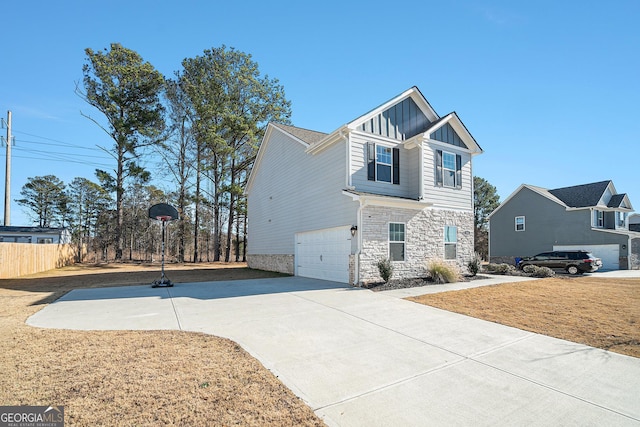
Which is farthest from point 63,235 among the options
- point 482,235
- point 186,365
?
point 482,235

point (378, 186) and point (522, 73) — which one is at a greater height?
point (522, 73)

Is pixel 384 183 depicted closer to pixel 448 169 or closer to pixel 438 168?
pixel 438 168

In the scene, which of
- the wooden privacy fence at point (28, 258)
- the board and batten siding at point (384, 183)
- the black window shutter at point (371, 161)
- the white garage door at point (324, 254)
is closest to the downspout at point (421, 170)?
the board and batten siding at point (384, 183)

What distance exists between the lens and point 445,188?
1416cm

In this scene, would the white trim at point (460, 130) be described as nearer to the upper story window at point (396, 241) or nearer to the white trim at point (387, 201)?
the white trim at point (387, 201)

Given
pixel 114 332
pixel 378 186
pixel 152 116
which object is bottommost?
pixel 114 332

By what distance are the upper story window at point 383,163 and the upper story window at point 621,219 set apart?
23.9 meters

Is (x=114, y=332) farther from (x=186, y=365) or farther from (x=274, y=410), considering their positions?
(x=274, y=410)

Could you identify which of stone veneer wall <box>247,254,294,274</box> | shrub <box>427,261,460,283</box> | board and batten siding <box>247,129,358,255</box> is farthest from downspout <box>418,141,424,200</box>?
stone veneer wall <box>247,254,294,274</box>

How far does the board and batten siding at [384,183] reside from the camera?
482 inches

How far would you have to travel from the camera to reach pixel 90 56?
23.7 metres

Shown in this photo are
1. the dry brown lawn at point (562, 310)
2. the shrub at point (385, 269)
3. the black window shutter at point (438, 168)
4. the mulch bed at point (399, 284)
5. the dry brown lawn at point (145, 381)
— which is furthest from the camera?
the black window shutter at point (438, 168)

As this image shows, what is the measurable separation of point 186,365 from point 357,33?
10.9 metres

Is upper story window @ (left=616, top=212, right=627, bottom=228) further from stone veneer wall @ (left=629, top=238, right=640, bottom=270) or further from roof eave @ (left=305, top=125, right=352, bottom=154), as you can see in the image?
roof eave @ (left=305, top=125, right=352, bottom=154)
